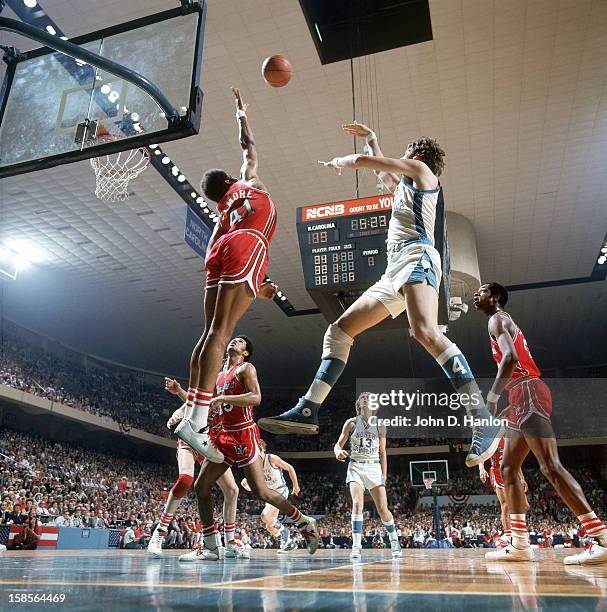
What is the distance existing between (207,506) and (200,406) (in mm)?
2446

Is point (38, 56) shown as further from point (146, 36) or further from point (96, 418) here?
point (96, 418)

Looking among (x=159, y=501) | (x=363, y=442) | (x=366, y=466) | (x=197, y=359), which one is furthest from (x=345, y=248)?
(x=159, y=501)

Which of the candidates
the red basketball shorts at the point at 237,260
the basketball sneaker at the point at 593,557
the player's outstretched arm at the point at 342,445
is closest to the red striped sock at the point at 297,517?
the player's outstretched arm at the point at 342,445

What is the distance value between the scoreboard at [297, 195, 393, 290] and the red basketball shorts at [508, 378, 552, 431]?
318 centimetres

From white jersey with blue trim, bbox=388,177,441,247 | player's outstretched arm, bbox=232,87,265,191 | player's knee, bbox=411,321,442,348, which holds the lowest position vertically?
player's knee, bbox=411,321,442,348

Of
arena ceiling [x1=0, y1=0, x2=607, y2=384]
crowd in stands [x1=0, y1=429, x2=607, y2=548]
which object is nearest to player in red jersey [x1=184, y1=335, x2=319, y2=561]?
arena ceiling [x1=0, y1=0, x2=607, y2=384]

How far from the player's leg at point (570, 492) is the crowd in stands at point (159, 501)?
42.9 ft

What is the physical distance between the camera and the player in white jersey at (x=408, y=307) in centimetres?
347

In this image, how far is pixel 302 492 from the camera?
29406 millimetres

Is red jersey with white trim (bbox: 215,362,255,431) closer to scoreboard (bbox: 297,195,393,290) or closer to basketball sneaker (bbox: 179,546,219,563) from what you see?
basketball sneaker (bbox: 179,546,219,563)

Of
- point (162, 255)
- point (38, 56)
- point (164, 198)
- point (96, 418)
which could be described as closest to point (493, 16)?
point (38, 56)

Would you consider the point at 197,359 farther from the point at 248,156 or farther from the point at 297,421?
the point at 248,156

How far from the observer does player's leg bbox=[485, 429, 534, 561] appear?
16.1ft

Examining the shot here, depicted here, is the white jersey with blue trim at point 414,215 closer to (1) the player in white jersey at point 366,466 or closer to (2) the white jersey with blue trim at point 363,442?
(1) the player in white jersey at point 366,466
